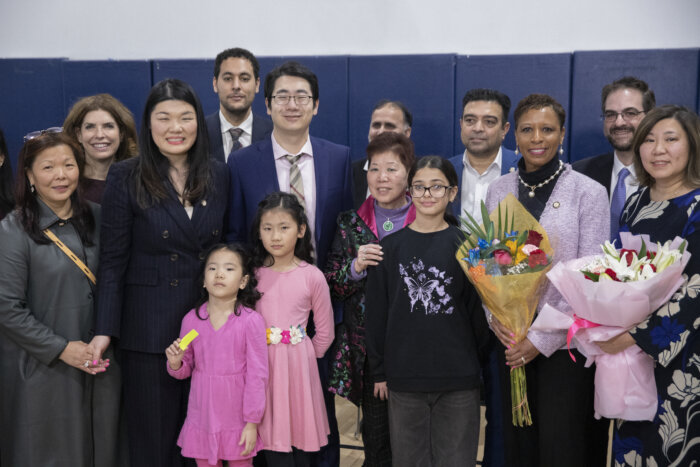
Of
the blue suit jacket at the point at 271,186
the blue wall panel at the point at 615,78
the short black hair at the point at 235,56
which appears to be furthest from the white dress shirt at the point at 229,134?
the blue wall panel at the point at 615,78

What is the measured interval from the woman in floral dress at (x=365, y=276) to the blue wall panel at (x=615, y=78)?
2364 millimetres

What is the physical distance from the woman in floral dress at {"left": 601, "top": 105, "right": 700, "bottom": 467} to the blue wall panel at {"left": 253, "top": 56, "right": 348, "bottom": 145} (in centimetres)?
287

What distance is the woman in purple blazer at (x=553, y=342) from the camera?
2.17 meters

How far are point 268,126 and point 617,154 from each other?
2.00m

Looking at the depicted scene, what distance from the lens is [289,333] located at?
2.41 meters

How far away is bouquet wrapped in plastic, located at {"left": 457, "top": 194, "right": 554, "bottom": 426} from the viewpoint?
6.75ft

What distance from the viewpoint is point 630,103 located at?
3375mm

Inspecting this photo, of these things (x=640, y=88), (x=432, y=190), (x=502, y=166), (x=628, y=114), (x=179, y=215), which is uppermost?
(x=640, y=88)

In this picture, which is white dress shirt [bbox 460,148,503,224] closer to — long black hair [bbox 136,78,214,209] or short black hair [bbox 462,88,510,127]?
short black hair [bbox 462,88,510,127]

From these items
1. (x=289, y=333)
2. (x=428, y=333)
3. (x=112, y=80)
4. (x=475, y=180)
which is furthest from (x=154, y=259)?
(x=112, y=80)

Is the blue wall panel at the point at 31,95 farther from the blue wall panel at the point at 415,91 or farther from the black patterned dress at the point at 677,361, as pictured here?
the black patterned dress at the point at 677,361

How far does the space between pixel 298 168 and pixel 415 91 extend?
222 centimetres

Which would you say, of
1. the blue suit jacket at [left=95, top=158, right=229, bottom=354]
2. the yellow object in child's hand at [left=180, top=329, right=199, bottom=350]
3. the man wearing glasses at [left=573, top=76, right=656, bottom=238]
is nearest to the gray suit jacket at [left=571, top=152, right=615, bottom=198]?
the man wearing glasses at [left=573, top=76, right=656, bottom=238]

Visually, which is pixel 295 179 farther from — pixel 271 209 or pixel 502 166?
pixel 502 166
